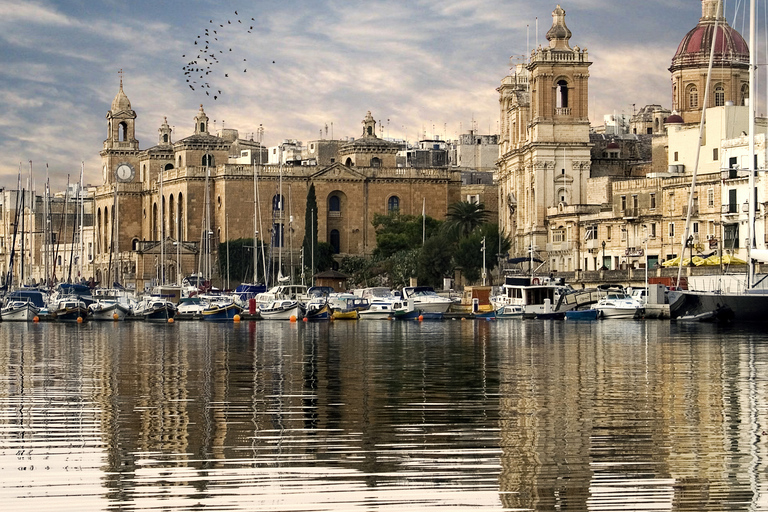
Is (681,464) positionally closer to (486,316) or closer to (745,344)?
(745,344)

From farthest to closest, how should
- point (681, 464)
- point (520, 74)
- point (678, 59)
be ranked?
point (520, 74) < point (678, 59) < point (681, 464)

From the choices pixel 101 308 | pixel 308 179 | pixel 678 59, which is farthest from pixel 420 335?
pixel 308 179

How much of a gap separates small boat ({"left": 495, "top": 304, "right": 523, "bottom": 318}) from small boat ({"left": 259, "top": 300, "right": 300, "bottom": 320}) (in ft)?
37.0

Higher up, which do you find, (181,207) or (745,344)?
(181,207)

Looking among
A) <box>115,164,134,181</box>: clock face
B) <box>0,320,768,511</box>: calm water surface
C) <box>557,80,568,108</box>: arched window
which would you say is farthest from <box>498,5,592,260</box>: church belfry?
<box>0,320,768,511</box>: calm water surface

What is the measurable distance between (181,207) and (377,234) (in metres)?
21.2

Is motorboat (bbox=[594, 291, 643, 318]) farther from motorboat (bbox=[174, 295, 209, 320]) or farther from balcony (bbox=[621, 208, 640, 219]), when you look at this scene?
motorboat (bbox=[174, 295, 209, 320])

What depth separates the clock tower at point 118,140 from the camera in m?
152

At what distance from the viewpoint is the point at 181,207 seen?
13625 centimetres

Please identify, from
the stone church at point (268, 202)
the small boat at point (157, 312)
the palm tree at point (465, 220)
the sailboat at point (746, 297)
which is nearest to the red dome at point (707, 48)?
the palm tree at point (465, 220)

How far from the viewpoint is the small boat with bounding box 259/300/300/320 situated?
80250 mm

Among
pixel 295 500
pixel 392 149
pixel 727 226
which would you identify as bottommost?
pixel 295 500

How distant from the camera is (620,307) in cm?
7400

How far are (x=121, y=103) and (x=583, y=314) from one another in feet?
288
